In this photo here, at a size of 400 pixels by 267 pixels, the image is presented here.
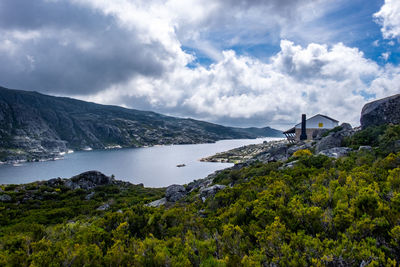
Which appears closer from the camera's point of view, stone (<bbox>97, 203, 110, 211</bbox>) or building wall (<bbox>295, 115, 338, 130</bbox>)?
stone (<bbox>97, 203, 110, 211</bbox>)

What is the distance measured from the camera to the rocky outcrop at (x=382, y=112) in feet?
81.3

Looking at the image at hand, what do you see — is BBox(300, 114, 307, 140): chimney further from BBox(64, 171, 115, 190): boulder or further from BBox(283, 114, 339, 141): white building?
BBox(64, 171, 115, 190): boulder

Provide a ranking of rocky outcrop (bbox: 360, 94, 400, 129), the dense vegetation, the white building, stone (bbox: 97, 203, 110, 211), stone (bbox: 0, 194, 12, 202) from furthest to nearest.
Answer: the white building
rocky outcrop (bbox: 360, 94, 400, 129)
stone (bbox: 0, 194, 12, 202)
stone (bbox: 97, 203, 110, 211)
the dense vegetation

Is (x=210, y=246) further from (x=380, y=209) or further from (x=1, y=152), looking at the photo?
(x=1, y=152)

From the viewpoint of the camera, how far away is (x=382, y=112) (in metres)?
25.6

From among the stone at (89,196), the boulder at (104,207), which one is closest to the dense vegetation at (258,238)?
the boulder at (104,207)

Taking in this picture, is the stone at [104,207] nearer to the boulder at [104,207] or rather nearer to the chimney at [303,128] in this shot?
the boulder at [104,207]

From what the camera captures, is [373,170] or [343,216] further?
[373,170]

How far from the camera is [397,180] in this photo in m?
7.48

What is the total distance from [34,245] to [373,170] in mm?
13919

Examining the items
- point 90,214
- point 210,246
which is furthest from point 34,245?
point 90,214

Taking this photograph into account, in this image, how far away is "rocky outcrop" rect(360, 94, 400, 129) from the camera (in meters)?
24.8

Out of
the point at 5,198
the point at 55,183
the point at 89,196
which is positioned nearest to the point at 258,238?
the point at 89,196

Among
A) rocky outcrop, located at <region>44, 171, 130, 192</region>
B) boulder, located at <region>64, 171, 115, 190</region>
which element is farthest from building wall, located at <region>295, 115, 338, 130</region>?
boulder, located at <region>64, 171, 115, 190</region>
